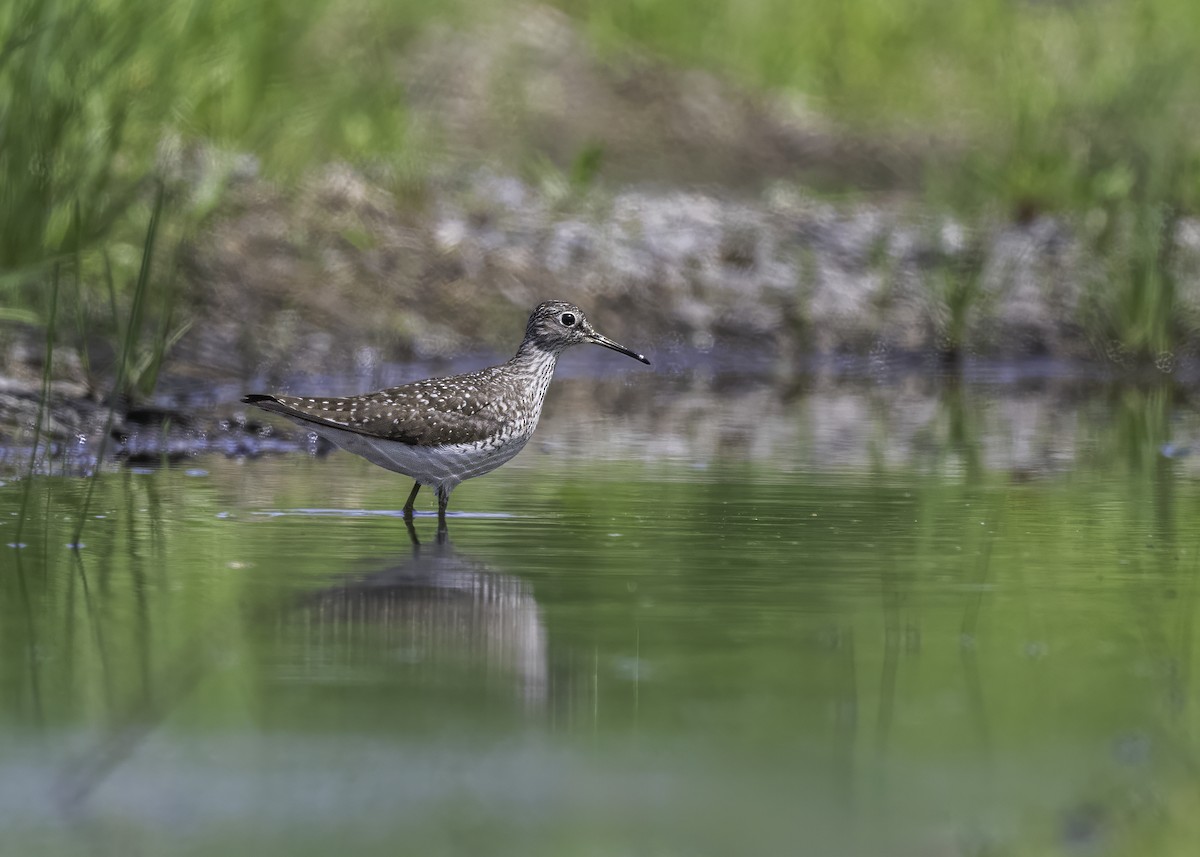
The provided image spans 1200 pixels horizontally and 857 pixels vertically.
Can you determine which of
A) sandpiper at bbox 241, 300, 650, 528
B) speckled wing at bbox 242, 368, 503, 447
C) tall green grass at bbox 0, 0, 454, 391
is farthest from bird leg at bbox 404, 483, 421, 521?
tall green grass at bbox 0, 0, 454, 391

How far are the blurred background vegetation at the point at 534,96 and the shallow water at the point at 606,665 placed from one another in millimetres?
1668

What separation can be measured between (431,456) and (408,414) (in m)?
0.22

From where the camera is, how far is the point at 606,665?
5297 millimetres

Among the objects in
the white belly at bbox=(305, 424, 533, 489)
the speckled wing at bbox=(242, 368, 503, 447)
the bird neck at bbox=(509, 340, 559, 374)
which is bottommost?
the white belly at bbox=(305, 424, 533, 489)

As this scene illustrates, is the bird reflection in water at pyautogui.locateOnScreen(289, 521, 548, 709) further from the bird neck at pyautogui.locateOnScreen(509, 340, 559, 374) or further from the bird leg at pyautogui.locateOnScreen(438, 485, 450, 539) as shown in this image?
the bird neck at pyautogui.locateOnScreen(509, 340, 559, 374)

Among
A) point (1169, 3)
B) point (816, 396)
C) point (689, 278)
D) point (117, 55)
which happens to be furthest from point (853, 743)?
Result: point (1169, 3)

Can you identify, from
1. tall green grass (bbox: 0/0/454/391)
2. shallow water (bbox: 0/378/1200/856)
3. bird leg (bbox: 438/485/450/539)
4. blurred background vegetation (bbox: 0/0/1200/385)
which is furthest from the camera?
blurred background vegetation (bbox: 0/0/1200/385)

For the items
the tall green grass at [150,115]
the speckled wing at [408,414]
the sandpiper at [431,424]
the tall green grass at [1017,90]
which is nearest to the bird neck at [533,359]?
the sandpiper at [431,424]

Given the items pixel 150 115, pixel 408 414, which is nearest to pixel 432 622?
pixel 408 414

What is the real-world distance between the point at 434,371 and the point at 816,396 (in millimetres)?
2478

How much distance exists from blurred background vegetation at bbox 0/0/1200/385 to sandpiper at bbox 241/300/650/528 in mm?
1059

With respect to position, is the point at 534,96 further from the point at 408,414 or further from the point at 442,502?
the point at 442,502

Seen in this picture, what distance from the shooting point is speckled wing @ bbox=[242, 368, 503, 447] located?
8.16 meters

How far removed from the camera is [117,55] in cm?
A: 1068
